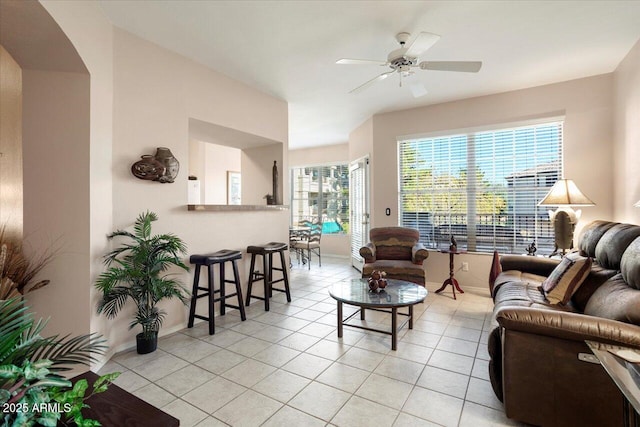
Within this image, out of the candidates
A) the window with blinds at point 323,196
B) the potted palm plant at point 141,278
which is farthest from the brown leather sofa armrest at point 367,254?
the window with blinds at point 323,196

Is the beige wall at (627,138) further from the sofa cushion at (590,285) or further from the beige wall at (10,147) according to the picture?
the beige wall at (10,147)

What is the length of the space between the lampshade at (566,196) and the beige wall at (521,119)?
0.42 m

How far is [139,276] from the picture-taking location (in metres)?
2.41

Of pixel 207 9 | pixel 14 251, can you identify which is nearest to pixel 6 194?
pixel 14 251

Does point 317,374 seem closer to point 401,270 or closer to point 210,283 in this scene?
point 210,283

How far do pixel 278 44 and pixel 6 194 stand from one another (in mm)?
2382

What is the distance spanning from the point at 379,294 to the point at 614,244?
177 cm

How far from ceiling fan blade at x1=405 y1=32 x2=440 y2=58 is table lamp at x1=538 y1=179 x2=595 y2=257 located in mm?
2303

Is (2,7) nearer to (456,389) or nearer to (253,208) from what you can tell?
(253,208)

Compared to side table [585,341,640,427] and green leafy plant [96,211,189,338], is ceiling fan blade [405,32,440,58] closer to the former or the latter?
side table [585,341,640,427]

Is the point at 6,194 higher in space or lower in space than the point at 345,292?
higher

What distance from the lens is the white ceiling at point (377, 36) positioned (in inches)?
92.2

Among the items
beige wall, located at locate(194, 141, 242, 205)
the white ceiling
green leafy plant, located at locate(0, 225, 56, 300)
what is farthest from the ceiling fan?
beige wall, located at locate(194, 141, 242, 205)

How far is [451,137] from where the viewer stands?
177 inches
